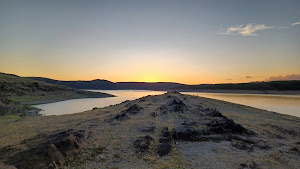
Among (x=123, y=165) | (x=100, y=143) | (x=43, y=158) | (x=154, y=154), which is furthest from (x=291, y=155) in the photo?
(x=43, y=158)

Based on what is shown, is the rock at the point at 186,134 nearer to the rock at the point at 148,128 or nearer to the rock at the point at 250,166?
the rock at the point at 148,128

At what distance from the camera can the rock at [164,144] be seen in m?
15.5

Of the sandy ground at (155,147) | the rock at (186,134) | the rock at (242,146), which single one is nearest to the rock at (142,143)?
the sandy ground at (155,147)

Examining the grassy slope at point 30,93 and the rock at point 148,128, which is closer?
the rock at point 148,128

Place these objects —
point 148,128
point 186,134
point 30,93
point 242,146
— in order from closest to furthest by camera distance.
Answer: point 242,146, point 186,134, point 148,128, point 30,93

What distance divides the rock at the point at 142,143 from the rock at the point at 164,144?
3.16ft

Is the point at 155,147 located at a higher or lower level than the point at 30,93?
lower

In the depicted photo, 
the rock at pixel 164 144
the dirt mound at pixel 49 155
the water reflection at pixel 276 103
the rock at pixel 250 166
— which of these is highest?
the dirt mound at pixel 49 155

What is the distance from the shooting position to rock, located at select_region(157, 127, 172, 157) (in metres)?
15.5

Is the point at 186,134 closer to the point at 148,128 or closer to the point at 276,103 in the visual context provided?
the point at 148,128

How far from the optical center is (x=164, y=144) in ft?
56.0

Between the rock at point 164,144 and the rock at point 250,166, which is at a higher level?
the rock at point 164,144

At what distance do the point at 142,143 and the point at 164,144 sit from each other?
1908 millimetres

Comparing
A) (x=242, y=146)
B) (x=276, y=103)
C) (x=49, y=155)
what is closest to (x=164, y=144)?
(x=242, y=146)
